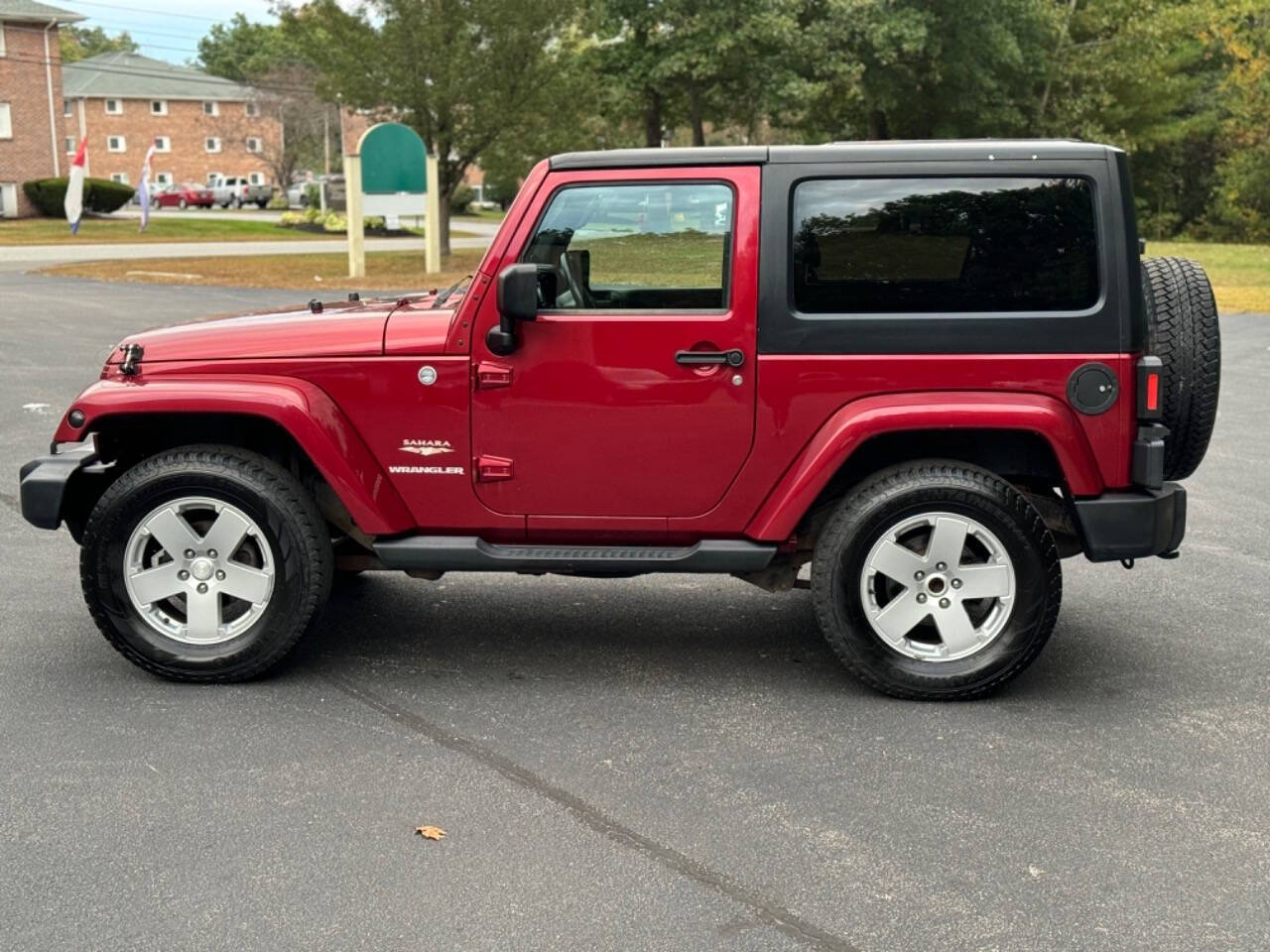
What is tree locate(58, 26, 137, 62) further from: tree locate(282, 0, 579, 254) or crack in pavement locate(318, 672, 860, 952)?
crack in pavement locate(318, 672, 860, 952)

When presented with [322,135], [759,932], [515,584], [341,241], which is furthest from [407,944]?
[322,135]

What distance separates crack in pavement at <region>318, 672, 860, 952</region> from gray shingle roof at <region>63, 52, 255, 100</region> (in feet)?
265

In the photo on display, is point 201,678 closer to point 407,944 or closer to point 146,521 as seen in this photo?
point 146,521

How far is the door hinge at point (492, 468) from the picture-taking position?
4922mm

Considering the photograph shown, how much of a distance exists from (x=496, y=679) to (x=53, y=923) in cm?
200

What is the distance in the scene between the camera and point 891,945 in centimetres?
323

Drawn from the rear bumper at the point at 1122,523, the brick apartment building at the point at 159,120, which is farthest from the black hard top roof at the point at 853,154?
the brick apartment building at the point at 159,120

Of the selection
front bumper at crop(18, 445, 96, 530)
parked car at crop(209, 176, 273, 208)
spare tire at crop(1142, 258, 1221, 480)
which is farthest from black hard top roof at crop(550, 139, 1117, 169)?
parked car at crop(209, 176, 273, 208)

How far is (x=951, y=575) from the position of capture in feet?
15.8

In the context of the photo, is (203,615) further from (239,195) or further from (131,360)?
(239,195)

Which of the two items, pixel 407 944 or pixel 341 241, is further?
pixel 341 241

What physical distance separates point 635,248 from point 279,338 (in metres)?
1.31

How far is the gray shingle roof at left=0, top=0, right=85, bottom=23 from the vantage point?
52469 mm

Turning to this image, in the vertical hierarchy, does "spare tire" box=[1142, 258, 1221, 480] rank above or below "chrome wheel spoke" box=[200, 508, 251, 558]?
above
